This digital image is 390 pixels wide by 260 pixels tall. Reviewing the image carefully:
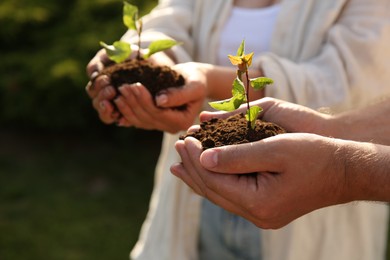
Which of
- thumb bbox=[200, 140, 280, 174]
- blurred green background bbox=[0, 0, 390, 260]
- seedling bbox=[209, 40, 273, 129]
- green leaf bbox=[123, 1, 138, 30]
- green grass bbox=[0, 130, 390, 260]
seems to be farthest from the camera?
blurred green background bbox=[0, 0, 390, 260]

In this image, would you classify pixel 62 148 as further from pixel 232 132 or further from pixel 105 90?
pixel 232 132

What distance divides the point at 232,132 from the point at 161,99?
15.8 inches

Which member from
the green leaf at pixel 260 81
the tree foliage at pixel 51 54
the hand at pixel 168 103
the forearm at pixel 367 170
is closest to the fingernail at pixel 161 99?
the hand at pixel 168 103

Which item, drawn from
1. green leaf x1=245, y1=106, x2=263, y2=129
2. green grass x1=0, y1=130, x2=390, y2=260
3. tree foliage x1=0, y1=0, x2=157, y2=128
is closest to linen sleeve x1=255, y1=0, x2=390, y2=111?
green leaf x1=245, y1=106, x2=263, y2=129

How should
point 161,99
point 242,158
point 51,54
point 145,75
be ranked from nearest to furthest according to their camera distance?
point 242,158
point 161,99
point 145,75
point 51,54

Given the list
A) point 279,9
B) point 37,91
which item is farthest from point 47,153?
point 279,9

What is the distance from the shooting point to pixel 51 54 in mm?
5078

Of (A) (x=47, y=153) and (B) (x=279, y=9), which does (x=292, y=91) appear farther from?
(A) (x=47, y=153)

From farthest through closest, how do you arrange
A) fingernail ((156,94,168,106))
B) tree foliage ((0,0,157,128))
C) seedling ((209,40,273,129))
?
1. tree foliage ((0,0,157,128))
2. fingernail ((156,94,168,106))
3. seedling ((209,40,273,129))

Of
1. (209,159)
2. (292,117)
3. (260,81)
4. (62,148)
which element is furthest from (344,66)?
(62,148)

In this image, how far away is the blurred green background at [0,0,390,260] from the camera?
4.24m

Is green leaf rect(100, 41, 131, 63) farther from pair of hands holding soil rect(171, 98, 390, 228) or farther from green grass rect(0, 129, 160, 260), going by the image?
green grass rect(0, 129, 160, 260)

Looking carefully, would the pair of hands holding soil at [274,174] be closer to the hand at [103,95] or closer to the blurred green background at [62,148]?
the hand at [103,95]

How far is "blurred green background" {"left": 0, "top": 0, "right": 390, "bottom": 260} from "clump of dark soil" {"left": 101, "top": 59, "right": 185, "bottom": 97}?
7.37ft
